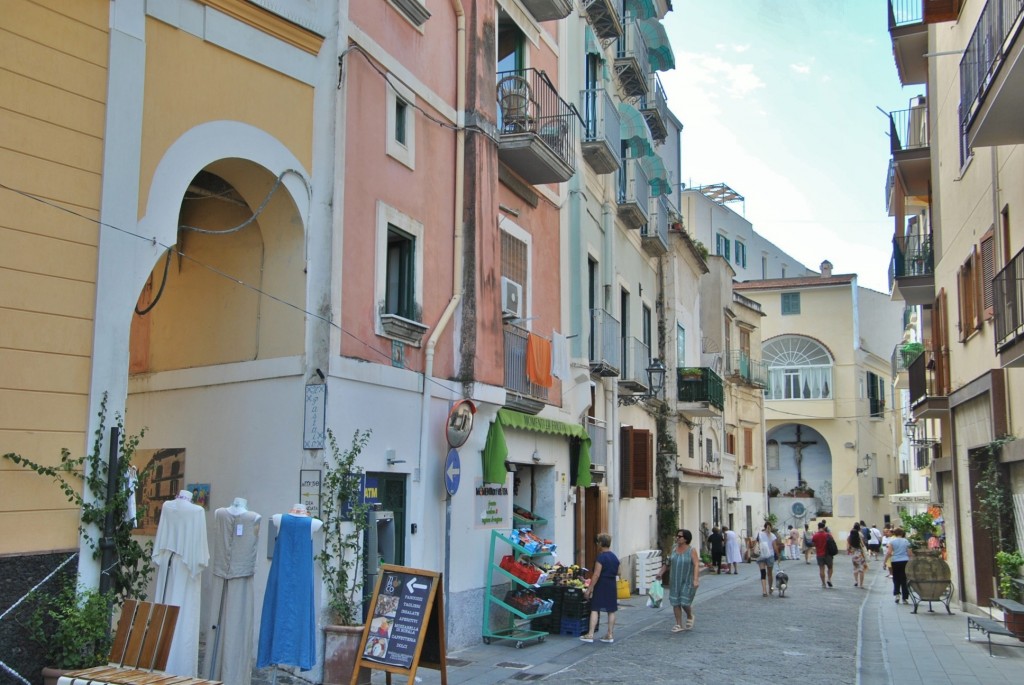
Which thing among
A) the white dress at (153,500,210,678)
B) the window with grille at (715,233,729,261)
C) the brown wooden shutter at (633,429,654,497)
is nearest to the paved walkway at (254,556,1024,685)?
the white dress at (153,500,210,678)

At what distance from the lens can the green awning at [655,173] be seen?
2489 cm

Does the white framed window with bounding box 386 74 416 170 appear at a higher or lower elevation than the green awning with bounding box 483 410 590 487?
higher

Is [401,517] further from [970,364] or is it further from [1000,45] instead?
[970,364]

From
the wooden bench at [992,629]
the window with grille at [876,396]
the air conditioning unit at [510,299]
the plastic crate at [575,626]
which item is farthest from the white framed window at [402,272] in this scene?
the window with grille at [876,396]

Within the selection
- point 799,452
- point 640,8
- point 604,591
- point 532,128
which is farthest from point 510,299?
point 799,452

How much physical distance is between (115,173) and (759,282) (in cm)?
4722

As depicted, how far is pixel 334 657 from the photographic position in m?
Answer: 10.1

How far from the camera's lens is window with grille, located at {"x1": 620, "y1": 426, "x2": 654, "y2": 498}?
21984mm

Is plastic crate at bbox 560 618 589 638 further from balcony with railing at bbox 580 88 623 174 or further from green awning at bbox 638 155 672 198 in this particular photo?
green awning at bbox 638 155 672 198

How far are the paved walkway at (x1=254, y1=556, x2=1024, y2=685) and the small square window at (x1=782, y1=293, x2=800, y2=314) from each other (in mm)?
33770

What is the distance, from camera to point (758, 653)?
13.5m

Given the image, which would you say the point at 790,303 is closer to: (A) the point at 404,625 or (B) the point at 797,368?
(B) the point at 797,368

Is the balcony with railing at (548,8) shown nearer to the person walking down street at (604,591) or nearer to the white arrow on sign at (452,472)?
the white arrow on sign at (452,472)

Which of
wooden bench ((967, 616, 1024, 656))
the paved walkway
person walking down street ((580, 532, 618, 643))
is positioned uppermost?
person walking down street ((580, 532, 618, 643))
